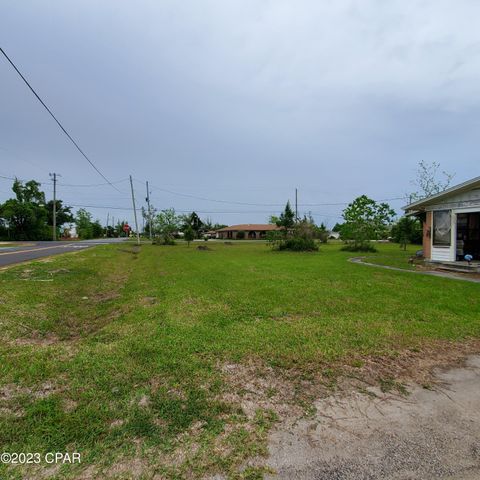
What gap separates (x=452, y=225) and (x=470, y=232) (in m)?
1.59

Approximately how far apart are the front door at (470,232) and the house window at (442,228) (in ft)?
3.02

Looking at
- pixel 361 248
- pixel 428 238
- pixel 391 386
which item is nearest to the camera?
pixel 391 386

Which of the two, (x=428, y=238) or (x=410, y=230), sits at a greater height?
(x=410, y=230)

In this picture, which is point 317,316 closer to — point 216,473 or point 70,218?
point 216,473

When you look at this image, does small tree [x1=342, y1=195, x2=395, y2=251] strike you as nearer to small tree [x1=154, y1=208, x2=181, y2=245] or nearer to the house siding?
the house siding

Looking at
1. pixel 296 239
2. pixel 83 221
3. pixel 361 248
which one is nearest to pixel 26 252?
pixel 296 239

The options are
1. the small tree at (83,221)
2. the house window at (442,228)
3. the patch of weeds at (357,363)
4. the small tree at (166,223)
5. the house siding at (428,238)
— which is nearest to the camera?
the patch of weeds at (357,363)

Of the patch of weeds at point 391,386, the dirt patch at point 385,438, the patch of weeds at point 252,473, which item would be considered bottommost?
the patch of weeds at point 252,473

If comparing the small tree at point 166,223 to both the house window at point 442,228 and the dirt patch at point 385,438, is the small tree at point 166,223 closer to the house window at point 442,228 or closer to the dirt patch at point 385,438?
the house window at point 442,228

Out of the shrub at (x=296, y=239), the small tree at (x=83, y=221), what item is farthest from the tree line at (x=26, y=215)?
the shrub at (x=296, y=239)

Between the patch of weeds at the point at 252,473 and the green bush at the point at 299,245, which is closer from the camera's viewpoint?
the patch of weeds at the point at 252,473

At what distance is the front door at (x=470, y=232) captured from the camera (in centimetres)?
1353

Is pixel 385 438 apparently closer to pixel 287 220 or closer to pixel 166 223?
pixel 287 220

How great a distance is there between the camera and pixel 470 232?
13570 mm
